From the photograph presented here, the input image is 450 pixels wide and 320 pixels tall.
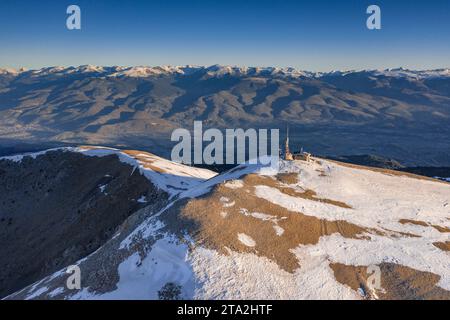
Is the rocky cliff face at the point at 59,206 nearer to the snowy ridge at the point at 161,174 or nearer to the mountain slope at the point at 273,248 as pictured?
the snowy ridge at the point at 161,174

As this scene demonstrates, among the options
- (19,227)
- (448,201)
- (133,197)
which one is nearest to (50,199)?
(19,227)

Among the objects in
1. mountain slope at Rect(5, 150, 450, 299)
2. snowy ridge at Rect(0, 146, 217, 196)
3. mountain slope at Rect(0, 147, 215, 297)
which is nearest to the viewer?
mountain slope at Rect(5, 150, 450, 299)

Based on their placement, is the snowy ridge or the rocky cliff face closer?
the rocky cliff face

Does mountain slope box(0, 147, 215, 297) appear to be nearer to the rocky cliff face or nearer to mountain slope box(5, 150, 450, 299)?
the rocky cliff face

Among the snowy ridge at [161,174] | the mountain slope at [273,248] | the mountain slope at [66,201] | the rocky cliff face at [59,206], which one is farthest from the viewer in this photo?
the snowy ridge at [161,174]

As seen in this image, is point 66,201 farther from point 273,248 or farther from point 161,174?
point 273,248

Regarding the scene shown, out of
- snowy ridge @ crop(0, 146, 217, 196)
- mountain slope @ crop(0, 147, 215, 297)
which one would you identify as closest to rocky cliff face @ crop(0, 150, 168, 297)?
mountain slope @ crop(0, 147, 215, 297)

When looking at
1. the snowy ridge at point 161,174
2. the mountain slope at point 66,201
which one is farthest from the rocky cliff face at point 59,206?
the snowy ridge at point 161,174
